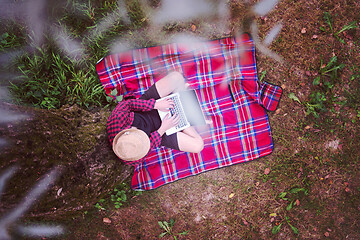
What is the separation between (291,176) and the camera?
3.46 m

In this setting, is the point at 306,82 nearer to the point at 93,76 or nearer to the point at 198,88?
the point at 198,88

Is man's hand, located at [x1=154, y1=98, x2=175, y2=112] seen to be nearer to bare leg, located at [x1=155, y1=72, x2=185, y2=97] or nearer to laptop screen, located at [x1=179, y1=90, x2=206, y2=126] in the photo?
bare leg, located at [x1=155, y1=72, x2=185, y2=97]

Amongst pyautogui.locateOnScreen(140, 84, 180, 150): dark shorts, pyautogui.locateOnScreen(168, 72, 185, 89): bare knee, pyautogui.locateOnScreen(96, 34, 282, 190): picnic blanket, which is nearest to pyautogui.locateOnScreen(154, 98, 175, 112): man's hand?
pyautogui.locateOnScreen(140, 84, 180, 150): dark shorts

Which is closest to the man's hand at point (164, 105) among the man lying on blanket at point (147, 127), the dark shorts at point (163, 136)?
the man lying on blanket at point (147, 127)

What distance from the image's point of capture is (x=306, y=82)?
136 inches

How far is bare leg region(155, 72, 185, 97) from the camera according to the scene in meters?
3.12

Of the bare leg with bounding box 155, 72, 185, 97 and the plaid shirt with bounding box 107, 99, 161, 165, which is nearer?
the plaid shirt with bounding box 107, 99, 161, 165

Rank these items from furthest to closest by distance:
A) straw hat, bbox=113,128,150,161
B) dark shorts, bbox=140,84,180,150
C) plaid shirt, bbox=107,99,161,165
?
dark shorts, bbox=140,84,180,150 → plaid shirt, bbox=107,99,161,165 → straw hat, bbox=113,128,150,161

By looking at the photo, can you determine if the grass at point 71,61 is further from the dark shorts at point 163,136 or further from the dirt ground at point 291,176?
the dirt ground at point 291,176

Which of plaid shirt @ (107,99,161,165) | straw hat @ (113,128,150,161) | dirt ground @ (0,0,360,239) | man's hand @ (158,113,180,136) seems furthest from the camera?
dirt ground @ (0,0,360,239)

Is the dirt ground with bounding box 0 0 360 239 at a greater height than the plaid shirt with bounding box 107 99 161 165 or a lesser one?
lesser

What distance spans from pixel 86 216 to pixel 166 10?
3325mm

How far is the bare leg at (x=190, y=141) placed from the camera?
3.03 m

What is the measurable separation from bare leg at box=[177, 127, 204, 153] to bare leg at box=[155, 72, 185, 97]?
597 millimetres
